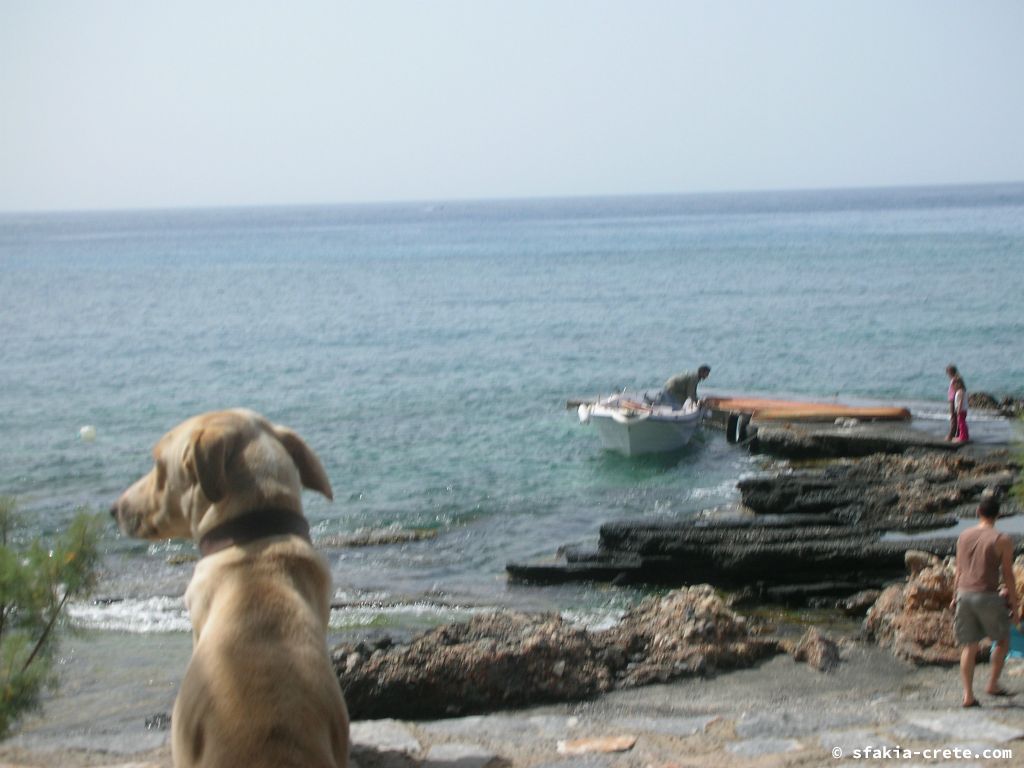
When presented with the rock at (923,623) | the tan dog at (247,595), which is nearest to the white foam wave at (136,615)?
the rock at (923,623)

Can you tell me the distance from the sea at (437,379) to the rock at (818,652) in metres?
3.77

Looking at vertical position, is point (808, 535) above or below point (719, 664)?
below

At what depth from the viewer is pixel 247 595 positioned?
3975mm

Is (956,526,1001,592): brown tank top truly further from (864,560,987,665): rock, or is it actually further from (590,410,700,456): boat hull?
(590,410,700,456): boat hull

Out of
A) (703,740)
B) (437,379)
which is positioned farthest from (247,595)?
(437,379)

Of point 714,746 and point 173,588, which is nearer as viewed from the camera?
point 714,746

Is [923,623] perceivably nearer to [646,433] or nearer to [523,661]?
[523,661]

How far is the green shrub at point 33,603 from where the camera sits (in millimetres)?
6438

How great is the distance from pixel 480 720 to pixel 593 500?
52.7ft

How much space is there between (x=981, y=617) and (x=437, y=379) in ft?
115

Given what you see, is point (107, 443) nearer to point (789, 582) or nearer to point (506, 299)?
point (789, 582)

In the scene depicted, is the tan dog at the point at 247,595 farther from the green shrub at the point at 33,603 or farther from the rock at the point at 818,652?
the rock at the point at 818,652

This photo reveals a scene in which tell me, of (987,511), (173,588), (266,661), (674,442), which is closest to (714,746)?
(987,511)

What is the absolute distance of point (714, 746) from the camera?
725cm
